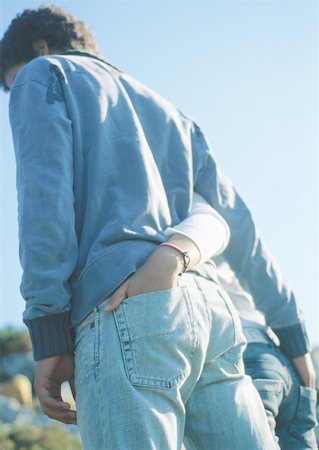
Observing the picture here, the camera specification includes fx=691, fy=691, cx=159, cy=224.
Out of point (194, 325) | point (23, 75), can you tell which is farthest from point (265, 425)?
point (23, 75)

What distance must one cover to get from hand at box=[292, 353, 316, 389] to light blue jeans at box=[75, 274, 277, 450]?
0.69 metres

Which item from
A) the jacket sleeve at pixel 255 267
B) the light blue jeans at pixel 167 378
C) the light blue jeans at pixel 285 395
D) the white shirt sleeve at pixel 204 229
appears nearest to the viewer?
the light blue jeans at pixel 167 378

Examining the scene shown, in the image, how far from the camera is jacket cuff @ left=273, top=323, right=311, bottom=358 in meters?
2.78

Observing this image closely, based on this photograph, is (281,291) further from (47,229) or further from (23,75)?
(23,75)

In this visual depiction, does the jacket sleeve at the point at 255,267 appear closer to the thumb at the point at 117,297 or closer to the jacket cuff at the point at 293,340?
the jacket cuff at the point at 293,340

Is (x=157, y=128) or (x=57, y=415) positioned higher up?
(x=157, y=128)

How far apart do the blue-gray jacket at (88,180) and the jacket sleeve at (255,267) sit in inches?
1.4

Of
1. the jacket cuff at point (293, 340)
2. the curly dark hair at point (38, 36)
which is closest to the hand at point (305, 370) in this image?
the jacket cuff at point (293, 340)

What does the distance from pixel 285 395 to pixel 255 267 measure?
51 centimetres

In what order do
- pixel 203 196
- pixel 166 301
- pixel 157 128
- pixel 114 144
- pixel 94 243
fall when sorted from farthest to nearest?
pixel 203 196 → pixel 157 128 → pixel 114 144 → pixel 94 243 → pixel 166 301

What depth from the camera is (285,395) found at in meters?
2.64

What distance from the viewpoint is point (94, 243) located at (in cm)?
212

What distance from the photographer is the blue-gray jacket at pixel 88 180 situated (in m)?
2.05

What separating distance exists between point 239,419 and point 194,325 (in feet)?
0.99
